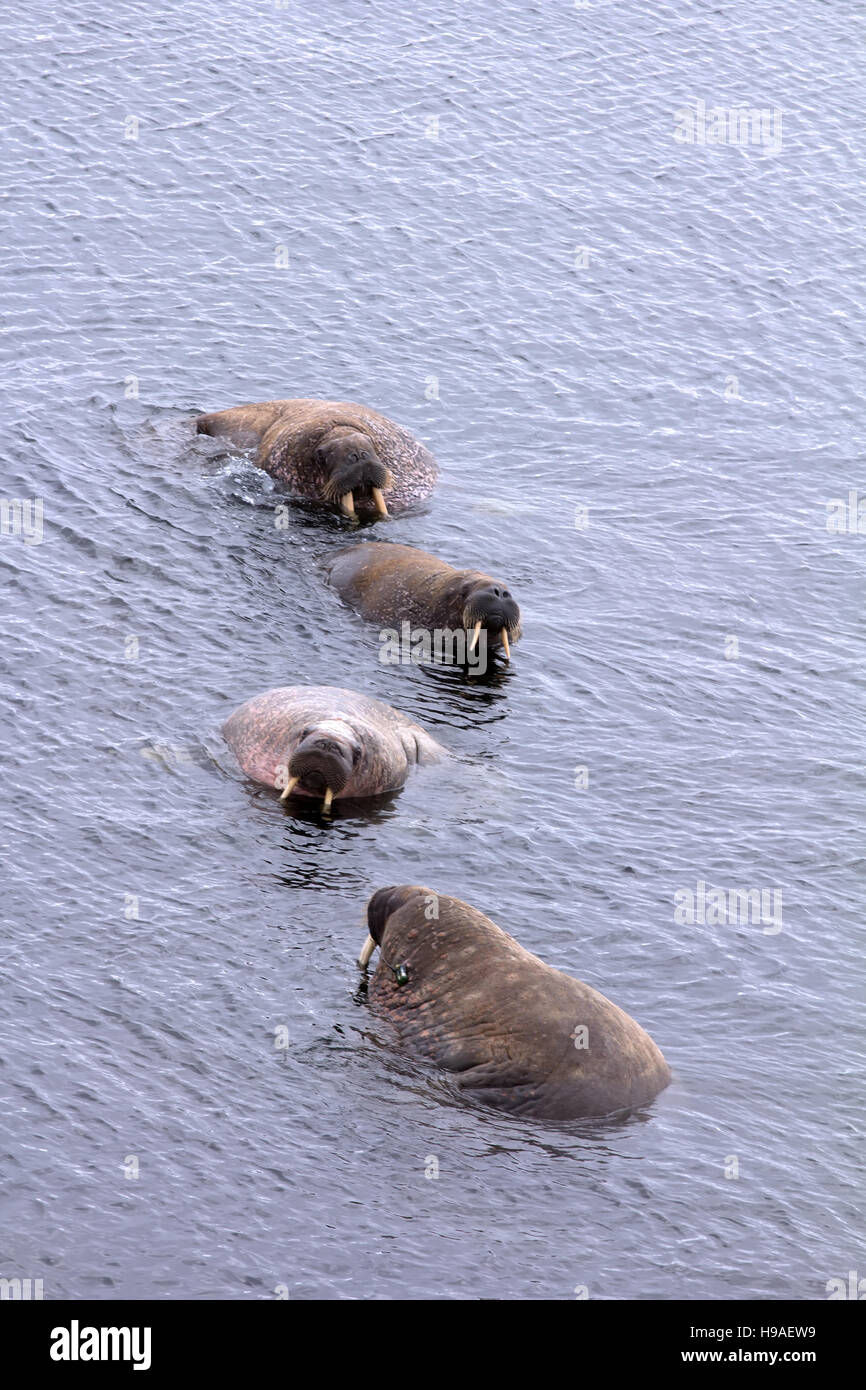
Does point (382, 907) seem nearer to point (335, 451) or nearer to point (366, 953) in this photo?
point (366, 953)

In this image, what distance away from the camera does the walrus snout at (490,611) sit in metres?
24.1

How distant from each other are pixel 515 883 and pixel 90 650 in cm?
Result: 638

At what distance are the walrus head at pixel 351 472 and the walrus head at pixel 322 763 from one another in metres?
7.38

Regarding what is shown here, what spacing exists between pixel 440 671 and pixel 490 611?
942 millimetres

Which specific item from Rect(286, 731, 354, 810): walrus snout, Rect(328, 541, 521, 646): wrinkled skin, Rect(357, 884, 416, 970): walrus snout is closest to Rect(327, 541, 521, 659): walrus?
Rect(328, 541, 521, 646): wrinkled skin

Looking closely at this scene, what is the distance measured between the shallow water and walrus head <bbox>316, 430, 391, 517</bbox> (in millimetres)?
571

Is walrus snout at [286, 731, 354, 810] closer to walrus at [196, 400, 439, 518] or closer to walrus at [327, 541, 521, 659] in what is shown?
walrus at [327, 541, 521, 659]

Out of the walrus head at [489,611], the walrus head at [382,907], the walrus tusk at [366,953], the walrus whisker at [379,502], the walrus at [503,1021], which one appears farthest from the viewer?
the walrus whisker at [379,502]

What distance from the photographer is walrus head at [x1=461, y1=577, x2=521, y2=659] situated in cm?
2409

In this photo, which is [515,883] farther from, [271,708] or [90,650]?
[90,650]

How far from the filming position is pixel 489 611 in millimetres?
24078

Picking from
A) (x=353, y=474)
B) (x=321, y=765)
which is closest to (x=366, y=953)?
(x=321, y=765)

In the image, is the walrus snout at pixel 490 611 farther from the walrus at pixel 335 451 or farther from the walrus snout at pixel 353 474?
the walrus at pixel 335 451

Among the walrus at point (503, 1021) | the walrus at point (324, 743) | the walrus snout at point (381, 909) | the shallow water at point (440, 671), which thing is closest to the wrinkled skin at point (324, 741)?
the walrus at point (324, 743)
